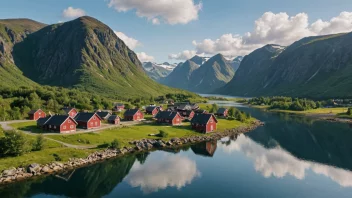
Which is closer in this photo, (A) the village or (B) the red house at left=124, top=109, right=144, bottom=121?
(A) the village

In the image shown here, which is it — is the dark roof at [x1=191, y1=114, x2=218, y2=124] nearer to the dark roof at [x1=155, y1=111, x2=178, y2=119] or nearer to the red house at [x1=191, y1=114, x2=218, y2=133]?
the red house at [x1=191, y1=114, x2=218, y2=133]

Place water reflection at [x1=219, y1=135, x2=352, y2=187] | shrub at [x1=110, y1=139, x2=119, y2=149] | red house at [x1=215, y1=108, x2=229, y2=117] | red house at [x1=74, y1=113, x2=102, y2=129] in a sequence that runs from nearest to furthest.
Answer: water reflection at [x1=219, y1=135, x2=352, y2=187]
shrub at [x1=110, y1=139, x2=119, y2=149]
red house at [x1=74, y1=113, x2=102, y2=129]
red house at [x1=215, y1=108, x2=229, y2=117]

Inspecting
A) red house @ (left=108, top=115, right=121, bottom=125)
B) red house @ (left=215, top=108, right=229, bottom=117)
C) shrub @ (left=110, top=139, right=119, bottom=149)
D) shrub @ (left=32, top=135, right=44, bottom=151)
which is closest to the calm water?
shrub @ (left=110, top=139, right=119, bottom=149)

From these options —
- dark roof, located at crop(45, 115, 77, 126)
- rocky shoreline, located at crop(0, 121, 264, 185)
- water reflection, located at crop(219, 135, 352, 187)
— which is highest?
dark roof, located at crop(45, 115, 77, 126)

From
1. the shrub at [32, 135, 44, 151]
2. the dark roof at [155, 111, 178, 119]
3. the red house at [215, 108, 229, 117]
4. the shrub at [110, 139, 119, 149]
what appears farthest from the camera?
the red house at [215, 108, 229, 117]

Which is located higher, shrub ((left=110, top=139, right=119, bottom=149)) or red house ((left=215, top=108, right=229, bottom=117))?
red house ((left=215, top=108, right=229, bottom=117))

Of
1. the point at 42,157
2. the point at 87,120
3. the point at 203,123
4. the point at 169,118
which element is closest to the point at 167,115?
the point at 169,118

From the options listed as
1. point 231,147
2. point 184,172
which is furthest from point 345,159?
point 184,172

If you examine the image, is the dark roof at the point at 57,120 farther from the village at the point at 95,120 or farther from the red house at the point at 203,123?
the red house at the point at 203,123
